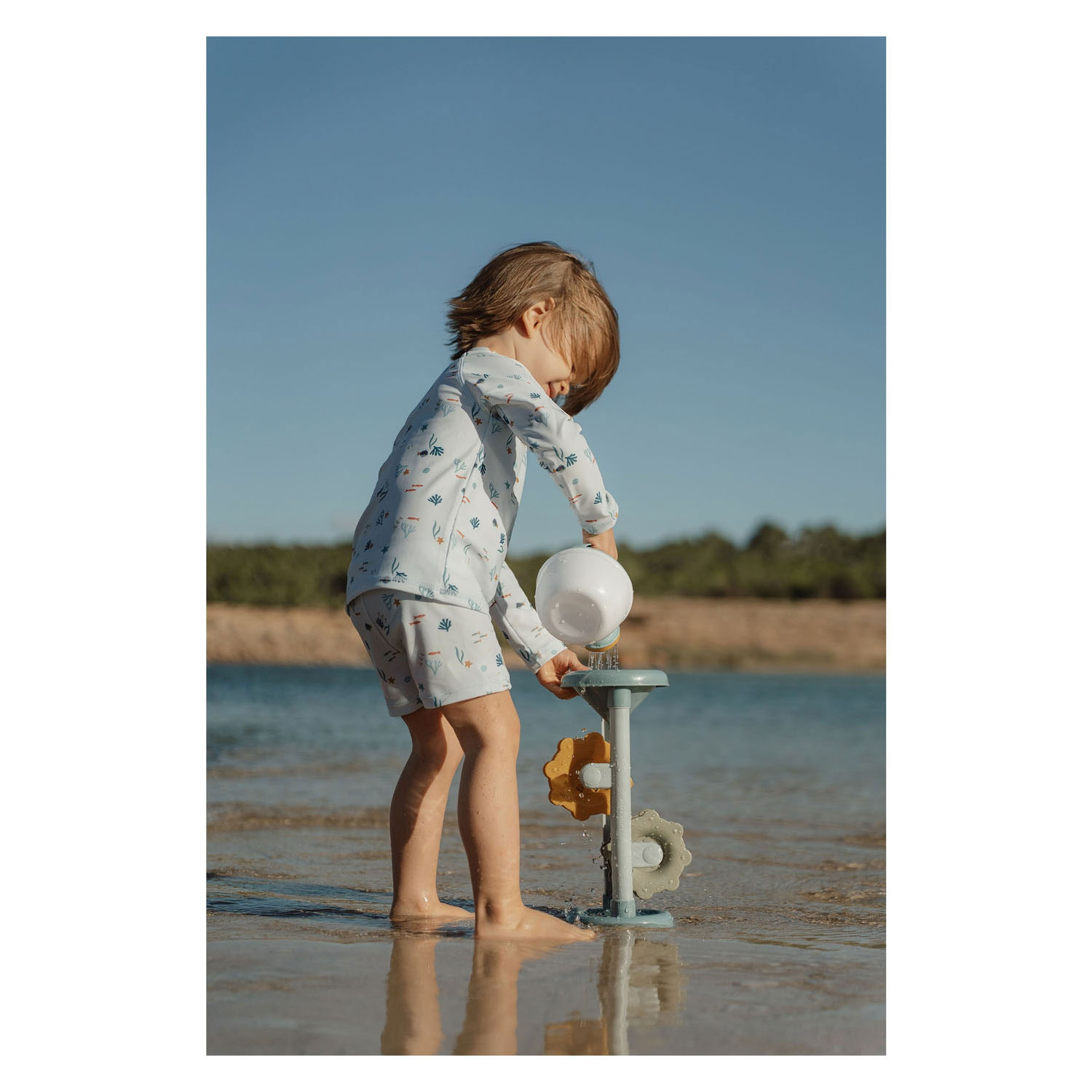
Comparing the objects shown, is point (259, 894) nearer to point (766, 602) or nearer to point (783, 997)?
point (783, 997)

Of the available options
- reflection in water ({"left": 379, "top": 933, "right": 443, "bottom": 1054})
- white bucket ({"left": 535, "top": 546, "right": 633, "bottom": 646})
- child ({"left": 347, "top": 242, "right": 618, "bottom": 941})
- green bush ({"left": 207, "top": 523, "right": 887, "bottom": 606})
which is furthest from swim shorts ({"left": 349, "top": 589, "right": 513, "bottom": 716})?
green bush ({"left": 207, "top": 523, "right": 887, "bottom": 606})

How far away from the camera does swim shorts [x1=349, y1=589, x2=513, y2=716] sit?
1.87 metres

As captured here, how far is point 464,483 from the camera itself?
1.95 m

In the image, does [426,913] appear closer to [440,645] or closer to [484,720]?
[484,720]

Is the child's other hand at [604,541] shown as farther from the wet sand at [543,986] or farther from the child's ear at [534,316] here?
the wet sand at [543,986]

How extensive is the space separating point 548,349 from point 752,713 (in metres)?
9.79

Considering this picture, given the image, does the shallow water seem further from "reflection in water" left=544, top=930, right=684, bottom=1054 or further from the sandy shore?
the sandy shore

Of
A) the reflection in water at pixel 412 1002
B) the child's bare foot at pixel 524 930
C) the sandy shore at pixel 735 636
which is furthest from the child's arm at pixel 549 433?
the sandy shore at pixel 735 636

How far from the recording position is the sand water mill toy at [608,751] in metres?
2.00

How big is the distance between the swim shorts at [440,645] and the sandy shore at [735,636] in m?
16.5

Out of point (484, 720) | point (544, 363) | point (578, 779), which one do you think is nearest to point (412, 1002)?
point (484, 720)

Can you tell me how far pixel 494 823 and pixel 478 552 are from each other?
1.48 feet

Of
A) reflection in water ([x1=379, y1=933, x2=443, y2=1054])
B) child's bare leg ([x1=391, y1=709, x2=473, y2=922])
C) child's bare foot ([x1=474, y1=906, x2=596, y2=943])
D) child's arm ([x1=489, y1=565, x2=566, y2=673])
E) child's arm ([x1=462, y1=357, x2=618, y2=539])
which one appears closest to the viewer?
reflection in water ([x1=379, y1=933, x2=443, y2=1054])
